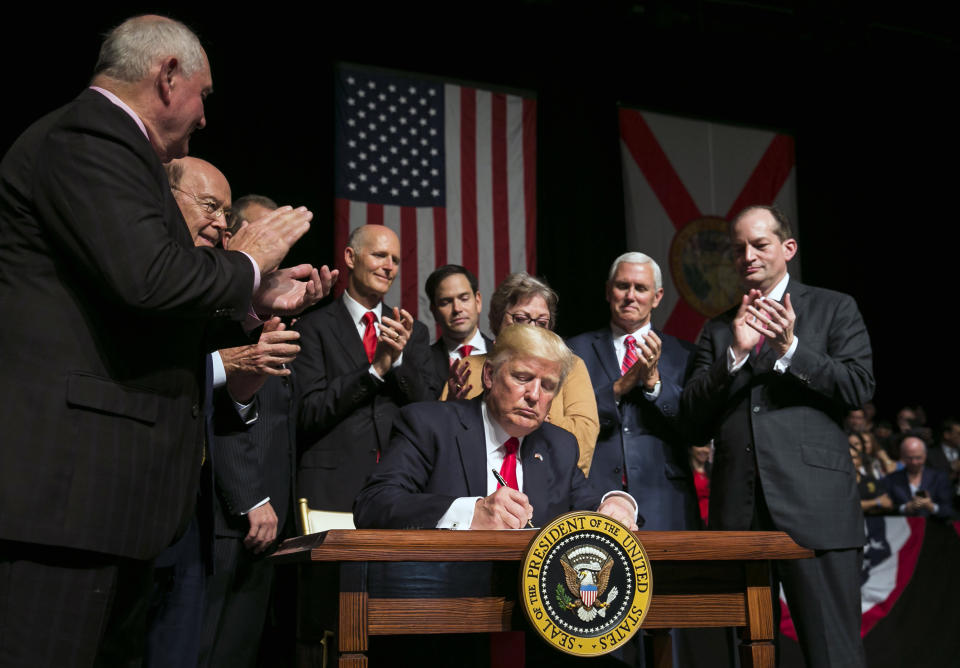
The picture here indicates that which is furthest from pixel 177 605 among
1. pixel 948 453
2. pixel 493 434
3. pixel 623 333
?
pixel 948 453

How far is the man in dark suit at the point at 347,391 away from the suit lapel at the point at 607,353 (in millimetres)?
619

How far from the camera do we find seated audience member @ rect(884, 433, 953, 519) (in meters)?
7.62

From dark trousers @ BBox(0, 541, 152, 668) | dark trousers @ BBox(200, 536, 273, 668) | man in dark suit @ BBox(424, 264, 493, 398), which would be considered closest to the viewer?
dark trousers @ BBox(0, 541, 152, 668)

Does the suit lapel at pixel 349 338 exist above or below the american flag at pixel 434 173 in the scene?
below

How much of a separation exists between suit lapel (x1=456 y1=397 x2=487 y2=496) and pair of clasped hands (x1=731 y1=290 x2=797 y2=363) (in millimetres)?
973

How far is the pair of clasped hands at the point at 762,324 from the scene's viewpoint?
294cm

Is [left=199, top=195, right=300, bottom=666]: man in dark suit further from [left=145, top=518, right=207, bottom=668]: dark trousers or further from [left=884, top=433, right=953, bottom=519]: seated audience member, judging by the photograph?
[left=884, top=433, right=953, bottom=519]: seated audience member

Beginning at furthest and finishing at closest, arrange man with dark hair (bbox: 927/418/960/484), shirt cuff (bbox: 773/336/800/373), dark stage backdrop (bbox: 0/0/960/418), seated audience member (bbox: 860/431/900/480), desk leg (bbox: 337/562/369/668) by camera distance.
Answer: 1. man with dark hair (bbox: 927/418/960/484)
2. seated audience member (bbox: 860/431/900/480)
3. dark stage backdrop (bbox: 0/0/960/418)
4. shirt cuff (bbox: 773/336/800/373)
5. desk leg (bbox: 337/562/369/668)

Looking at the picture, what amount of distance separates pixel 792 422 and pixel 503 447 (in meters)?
1.04

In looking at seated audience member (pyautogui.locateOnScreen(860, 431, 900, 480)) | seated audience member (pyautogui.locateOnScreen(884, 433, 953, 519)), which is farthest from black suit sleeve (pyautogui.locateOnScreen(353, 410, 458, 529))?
seated audience member (pyautogui.locateOnScreen(860, 431, 900, 480))

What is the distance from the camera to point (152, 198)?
1.49 meters

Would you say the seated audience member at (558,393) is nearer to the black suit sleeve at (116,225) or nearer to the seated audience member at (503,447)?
the seated audience member at (503,447)

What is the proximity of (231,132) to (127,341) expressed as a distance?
5.14 m

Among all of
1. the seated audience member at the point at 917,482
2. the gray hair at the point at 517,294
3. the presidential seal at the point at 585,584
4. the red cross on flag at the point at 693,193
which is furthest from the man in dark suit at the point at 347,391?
the seated audience member at the point at 917,482
